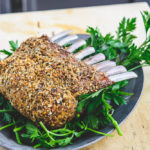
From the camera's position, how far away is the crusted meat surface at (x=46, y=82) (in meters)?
1.28

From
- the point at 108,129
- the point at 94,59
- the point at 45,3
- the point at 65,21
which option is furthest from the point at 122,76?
the point at 45,3

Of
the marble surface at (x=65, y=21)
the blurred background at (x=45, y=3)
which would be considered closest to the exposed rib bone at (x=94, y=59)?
the marble surface at (x=65, y=21)

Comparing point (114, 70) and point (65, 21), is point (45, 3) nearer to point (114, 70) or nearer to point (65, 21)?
point (65, 21)

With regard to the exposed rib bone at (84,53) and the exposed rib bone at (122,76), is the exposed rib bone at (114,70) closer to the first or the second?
the exposed rib bone at (122,76)

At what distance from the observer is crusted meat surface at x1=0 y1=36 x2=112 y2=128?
4.19 feet

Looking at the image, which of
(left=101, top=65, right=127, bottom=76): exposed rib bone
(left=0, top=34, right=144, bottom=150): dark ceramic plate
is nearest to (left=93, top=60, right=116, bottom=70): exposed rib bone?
(left=101, top=65, right=127, bottom=76): exposed rib bone

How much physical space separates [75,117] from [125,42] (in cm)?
72

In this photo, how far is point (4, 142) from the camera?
125 centimetres

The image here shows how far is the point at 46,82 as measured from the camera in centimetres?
134

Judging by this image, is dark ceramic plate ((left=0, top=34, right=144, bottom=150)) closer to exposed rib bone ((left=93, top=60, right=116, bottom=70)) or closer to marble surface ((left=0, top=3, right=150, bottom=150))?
exposed rib bone ((left=93, top=60, right=116, bottom=70))

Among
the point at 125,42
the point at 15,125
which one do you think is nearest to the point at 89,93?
the point at 15,125

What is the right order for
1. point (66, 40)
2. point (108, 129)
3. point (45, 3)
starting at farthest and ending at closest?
point (45, 3)
point (66, 40)
point (108, 129)

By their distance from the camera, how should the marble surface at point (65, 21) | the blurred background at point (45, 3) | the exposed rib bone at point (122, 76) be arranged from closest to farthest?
the exposed rib bone at point (122, 76) < the marble surface at point (65, 21) < the blurred background at point (45, 3)

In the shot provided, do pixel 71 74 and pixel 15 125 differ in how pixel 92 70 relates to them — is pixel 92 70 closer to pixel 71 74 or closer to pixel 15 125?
pixel 71 74
